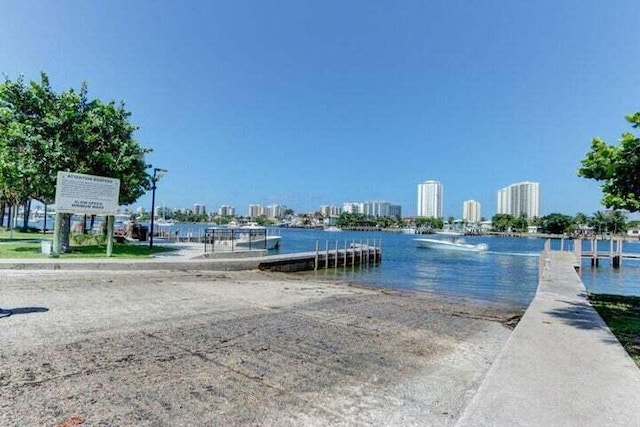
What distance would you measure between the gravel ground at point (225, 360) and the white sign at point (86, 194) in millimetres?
6096

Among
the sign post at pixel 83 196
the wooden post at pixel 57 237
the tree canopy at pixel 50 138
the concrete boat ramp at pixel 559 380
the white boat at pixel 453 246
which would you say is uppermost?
the tree canopy at pixel 50 138

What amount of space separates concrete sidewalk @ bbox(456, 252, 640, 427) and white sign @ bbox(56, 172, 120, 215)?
53.4 ft

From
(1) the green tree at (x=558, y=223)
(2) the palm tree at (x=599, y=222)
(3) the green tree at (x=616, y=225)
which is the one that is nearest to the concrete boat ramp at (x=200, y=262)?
(1) the green tree at (x=558, y=223)

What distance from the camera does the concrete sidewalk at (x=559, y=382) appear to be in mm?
3494

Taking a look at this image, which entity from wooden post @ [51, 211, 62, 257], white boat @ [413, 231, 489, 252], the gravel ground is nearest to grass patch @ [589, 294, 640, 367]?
the gravel ground

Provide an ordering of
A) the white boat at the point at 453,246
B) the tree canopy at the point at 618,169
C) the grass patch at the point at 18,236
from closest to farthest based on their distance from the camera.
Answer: the tree canopy at the point at 618,169 < the grass patch at the point at 18,236 < the white boat at the point at 453,246

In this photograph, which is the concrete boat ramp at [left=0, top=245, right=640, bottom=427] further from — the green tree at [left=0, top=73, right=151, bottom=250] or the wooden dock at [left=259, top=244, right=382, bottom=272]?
the green tree at [left=0, top=73, right=151, bottom=250]

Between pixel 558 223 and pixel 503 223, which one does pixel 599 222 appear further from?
A: pixel 503 223

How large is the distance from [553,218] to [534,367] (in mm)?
172405

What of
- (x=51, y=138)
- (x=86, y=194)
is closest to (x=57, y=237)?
(x=86, y=194)

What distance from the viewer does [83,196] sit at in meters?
16.6

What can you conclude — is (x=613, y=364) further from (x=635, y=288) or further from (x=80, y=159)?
(x=635, y=288)

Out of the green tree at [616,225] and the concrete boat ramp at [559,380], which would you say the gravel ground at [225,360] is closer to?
the concrete boat ramp at [559,380]

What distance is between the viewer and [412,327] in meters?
8.98
